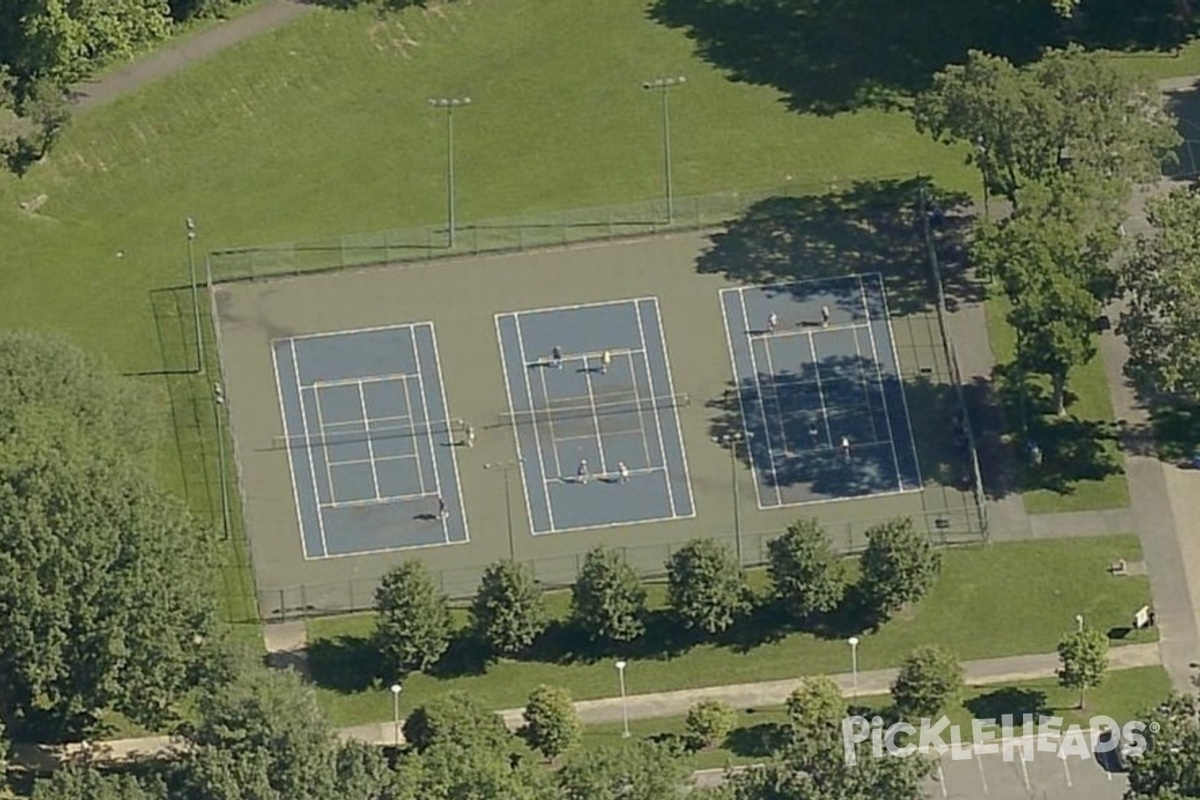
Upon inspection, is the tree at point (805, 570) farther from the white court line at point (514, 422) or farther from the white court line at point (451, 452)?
the white court line at point (451, 452)

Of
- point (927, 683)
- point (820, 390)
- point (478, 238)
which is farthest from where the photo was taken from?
point (478, 238)

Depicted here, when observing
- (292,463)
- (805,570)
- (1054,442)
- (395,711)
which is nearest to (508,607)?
(395,711)

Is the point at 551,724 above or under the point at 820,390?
under

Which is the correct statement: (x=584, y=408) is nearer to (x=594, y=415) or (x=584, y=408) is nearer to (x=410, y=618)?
(x=594, y=415)

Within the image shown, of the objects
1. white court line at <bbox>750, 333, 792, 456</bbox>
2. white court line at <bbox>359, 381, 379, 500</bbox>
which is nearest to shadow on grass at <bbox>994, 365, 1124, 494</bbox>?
white court line at <bbox>750, 333, 792, 456</bbox>

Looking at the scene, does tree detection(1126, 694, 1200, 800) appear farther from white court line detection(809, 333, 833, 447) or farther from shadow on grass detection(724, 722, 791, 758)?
white court line detection(809, 333, 833, 447)

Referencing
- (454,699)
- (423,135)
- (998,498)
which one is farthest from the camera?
(423,135)

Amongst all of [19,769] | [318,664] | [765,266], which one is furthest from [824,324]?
[19,769]

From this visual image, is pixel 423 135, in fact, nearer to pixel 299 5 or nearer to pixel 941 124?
pixel 299 5
